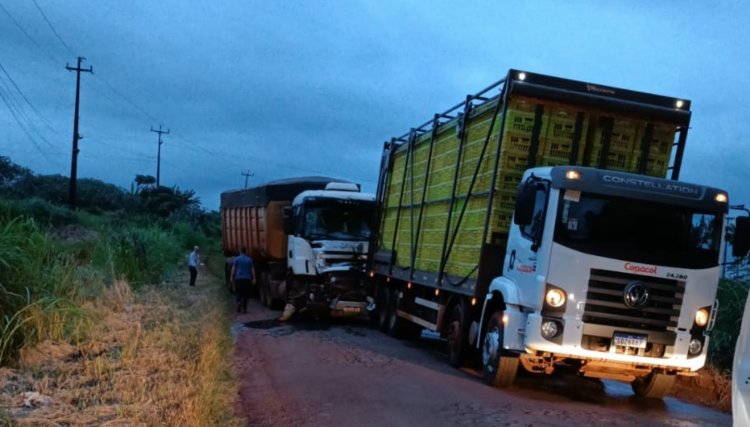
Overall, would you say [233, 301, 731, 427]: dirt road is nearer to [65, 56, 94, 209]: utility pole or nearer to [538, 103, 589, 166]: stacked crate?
[538, 103, 589, 166]: stacked crate

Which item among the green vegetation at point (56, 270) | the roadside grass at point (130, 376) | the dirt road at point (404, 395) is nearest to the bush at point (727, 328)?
the dirt road at point (404, 395)

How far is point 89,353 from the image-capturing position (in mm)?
10133

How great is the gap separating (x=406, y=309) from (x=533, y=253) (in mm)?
5670

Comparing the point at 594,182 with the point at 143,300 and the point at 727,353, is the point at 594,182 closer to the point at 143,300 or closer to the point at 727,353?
the point at 727,353

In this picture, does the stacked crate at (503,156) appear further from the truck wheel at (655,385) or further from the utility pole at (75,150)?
the utility pole at (75,150)

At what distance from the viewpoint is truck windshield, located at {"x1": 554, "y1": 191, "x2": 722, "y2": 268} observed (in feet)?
28.5

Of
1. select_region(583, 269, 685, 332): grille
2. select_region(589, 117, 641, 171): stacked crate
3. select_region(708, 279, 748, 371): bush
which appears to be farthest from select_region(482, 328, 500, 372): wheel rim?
select_region(708, 279, 748, 371): bush

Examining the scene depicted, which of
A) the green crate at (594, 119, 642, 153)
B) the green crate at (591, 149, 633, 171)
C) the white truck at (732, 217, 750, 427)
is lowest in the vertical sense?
the white truck at (732, 217, 750, 427)

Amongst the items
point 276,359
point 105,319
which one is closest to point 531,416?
point 276,359

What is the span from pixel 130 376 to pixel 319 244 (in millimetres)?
7895

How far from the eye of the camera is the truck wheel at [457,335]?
10.9m

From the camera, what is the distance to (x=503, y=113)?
985 cm

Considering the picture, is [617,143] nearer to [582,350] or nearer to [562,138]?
[562,138]

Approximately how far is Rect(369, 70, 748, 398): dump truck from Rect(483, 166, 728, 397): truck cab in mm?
16
